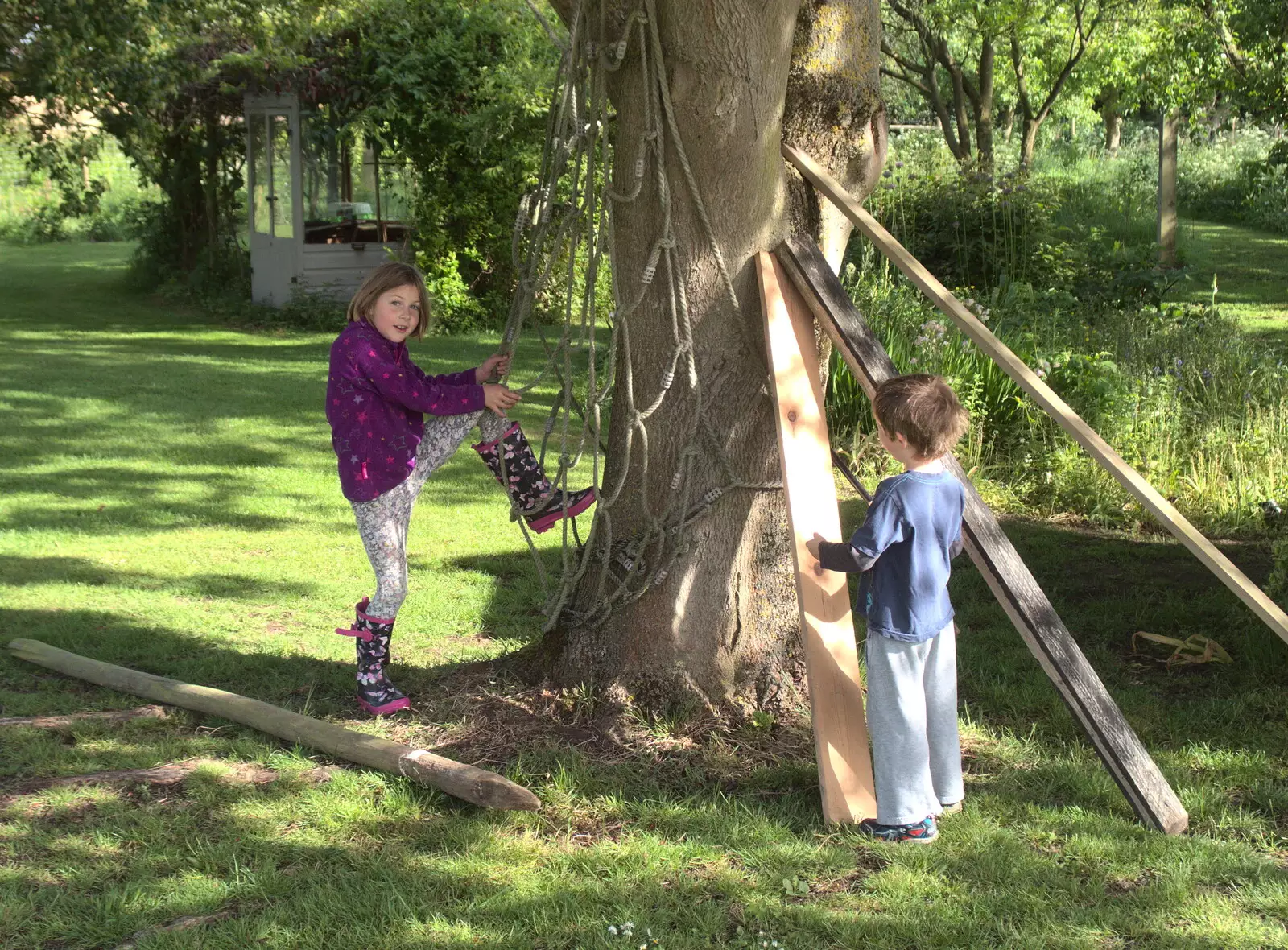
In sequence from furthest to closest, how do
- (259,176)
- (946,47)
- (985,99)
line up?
(985,99) < (946,47) < (259,176)

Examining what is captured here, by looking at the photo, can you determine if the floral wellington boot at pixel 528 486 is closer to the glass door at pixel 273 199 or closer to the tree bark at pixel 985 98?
the glass door at pixel 273 199

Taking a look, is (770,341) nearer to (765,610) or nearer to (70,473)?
(765,610)

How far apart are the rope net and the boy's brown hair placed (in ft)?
2.34

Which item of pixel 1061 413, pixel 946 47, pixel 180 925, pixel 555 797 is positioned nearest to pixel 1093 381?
pixel 1061 413

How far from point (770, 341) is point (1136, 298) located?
730cm

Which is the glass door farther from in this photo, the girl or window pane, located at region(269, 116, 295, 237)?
the girl

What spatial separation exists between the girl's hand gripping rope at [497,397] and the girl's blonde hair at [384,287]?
291 mm

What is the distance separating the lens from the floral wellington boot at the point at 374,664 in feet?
13.7

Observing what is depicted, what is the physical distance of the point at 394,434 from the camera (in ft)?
13.3

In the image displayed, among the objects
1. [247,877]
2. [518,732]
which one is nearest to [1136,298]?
[518,732]

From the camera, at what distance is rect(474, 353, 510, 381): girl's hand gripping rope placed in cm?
409

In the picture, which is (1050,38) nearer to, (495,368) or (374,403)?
(495,368)

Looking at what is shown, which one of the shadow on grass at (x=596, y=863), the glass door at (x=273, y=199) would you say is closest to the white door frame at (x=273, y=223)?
the glass door at (x=273, y=199)

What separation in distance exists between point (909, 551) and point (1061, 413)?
61 cm
